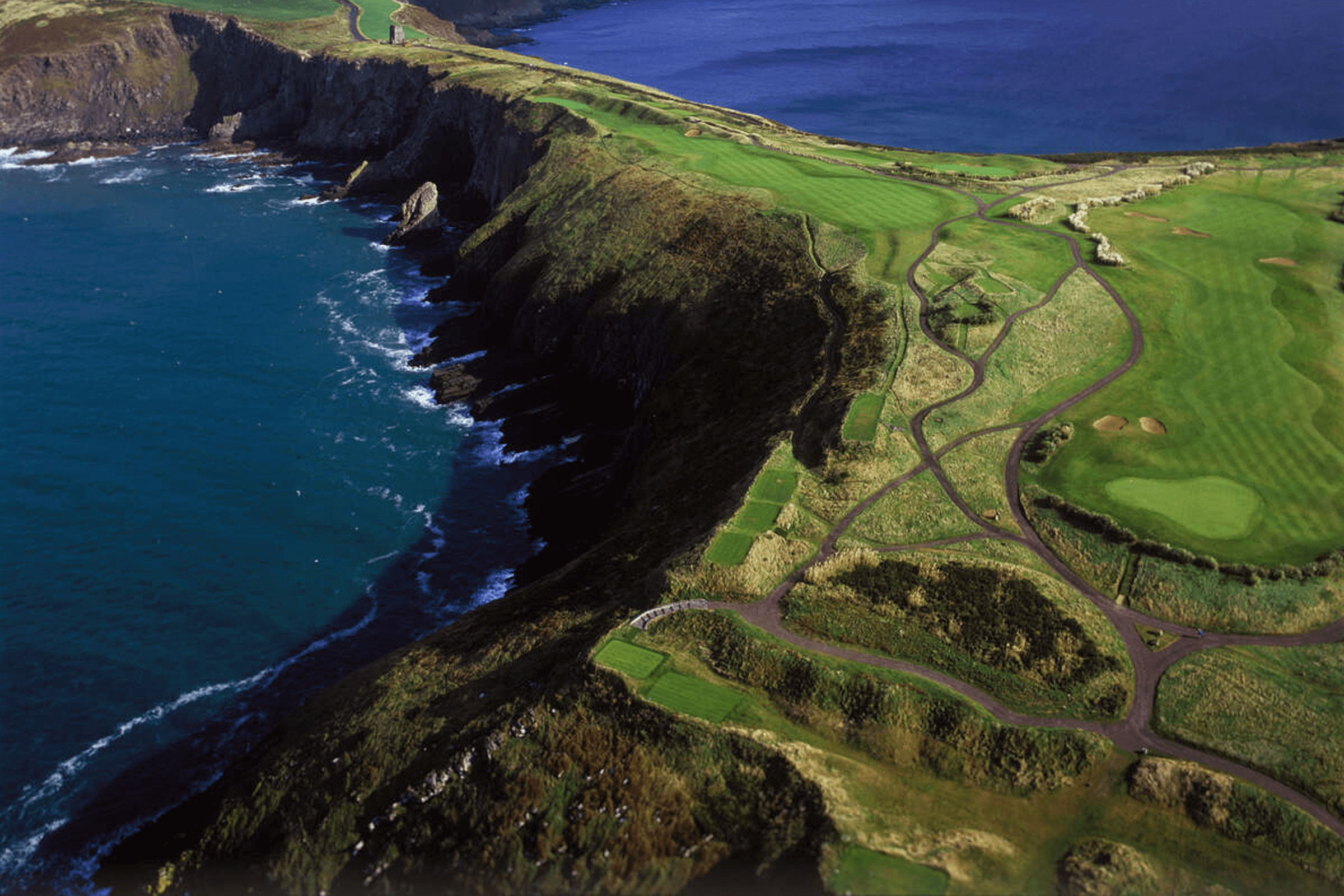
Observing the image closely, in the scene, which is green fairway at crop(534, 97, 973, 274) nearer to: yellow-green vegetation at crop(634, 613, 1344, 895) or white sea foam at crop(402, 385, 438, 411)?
white sea foam at crop(402, 385, 438, 411)

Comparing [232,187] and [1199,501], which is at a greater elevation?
[232,187]

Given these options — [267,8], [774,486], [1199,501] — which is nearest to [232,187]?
[267,8]

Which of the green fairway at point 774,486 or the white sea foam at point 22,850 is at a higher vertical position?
the green fairway at point 774,486

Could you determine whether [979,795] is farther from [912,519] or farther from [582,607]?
[582,607]

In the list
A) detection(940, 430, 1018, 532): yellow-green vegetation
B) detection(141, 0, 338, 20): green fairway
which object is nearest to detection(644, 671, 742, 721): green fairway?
detection(940, 430, 1018, 532): yellow-green vegetation

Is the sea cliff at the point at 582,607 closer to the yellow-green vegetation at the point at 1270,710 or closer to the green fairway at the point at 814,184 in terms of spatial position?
the green fairway at the point at 814,184

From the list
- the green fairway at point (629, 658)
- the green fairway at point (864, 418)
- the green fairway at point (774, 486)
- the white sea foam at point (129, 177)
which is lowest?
the green fairway at point (629, 658)

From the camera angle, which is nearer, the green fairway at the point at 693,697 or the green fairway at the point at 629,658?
the green fairway at the point at 693,697

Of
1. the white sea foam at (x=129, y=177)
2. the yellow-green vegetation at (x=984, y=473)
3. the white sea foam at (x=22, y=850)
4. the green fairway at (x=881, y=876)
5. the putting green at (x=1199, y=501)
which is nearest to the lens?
the green fairway at (x=881, y=876)

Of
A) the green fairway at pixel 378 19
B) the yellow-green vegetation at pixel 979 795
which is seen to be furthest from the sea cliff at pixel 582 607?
the green fairway at pixel 378 19
